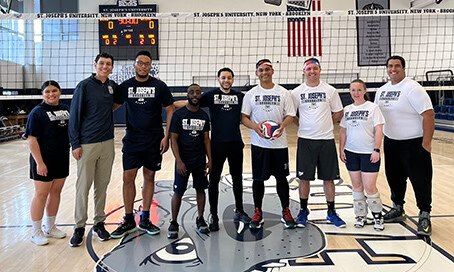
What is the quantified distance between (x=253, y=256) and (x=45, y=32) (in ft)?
51.2

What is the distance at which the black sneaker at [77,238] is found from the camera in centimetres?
339

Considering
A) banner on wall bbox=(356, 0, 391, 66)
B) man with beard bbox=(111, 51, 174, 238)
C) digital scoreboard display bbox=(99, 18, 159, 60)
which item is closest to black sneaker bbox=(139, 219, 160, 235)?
man with beard bbox=(111, 51, 174, 238)

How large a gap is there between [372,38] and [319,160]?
13401 mm

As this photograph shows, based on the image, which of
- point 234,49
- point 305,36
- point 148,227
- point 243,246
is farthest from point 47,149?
point 305,36

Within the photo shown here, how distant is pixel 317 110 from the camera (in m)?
3.67

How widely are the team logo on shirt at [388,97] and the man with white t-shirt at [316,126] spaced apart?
1.39ft

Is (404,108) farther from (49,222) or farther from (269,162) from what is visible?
(49,222)

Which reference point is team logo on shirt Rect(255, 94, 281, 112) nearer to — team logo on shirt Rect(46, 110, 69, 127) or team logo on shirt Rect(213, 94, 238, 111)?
team logo on shirt Rect(213, 94, 238, 111)

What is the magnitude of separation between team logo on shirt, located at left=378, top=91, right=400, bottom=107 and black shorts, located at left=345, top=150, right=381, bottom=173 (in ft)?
1.82

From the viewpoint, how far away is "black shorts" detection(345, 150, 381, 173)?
3.55 metres

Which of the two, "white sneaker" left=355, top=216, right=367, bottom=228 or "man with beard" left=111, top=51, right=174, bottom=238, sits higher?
"man with beard" left=111, top=51, right=174, bottom=238

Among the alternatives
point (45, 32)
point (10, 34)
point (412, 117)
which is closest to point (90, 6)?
point (45, 32)

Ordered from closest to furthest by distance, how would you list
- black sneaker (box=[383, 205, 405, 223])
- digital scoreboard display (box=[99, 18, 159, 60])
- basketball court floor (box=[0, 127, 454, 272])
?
basketball court floor (box=[0, 127, 454, 272])
black sneaker (box=[383, 205, 405, 223])
digital scoreboard display (box=[99, 18, 159, 60])

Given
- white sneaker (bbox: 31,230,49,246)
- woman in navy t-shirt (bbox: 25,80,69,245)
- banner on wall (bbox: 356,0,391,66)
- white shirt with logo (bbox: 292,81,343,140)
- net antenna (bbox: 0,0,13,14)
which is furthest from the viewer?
banner on wall (bbox: 356,0,391,66)
